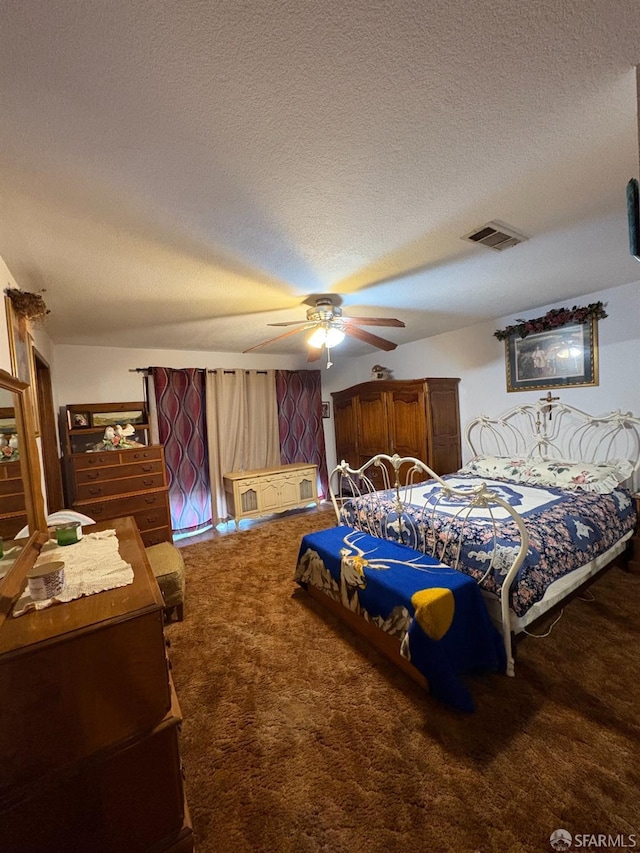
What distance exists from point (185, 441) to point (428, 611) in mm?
3647

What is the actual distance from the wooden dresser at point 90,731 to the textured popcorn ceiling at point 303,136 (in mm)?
1427

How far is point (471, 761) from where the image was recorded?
4.55 ft

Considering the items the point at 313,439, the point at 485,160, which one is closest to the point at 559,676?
the point at 485,160

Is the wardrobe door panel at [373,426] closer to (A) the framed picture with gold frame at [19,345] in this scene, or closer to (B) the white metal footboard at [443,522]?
(B) the white metal footboard at [443,522]

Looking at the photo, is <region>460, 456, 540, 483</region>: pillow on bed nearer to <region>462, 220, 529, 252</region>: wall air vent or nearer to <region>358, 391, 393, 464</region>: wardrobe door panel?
<region>358, 391, 393, 464</region>: wardrobe door panel

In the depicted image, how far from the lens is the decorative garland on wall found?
3012 mm

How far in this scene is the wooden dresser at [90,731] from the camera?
871 millimetres

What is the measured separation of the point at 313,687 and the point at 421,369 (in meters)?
3.82

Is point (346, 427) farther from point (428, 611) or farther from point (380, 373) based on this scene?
point (428, 611)

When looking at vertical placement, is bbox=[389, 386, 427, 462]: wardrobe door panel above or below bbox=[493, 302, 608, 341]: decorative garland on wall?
below

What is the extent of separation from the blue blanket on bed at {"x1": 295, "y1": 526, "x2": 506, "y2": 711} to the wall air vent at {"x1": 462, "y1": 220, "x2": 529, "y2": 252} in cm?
184

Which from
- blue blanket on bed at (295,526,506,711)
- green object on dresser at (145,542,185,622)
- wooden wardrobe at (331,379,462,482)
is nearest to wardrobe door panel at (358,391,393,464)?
wooden wardrobe at (331,379,462,482)

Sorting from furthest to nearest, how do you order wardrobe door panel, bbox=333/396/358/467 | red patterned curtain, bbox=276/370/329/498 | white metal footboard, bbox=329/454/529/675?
red patterned curtain, bbox=276/370/329/498 → wardrobe door panel, bbox=333/396/358/467 → white metal footboard, bbox=329/454/529/675

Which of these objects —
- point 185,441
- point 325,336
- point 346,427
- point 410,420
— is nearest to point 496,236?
point 325,336
